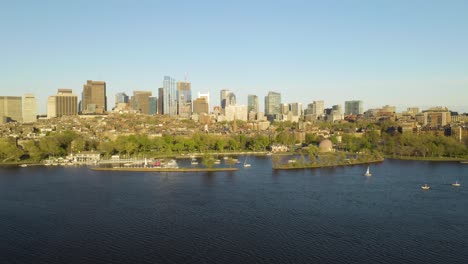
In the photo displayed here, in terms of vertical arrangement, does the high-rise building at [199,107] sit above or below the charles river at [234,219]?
above

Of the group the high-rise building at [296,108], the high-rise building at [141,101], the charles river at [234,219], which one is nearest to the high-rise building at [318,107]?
the high-rise building at [296,108]

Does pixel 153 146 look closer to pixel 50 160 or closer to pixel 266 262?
pixel 50 160

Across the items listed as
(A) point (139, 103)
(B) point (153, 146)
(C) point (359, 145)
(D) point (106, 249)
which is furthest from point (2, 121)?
(D) point (106, 249)

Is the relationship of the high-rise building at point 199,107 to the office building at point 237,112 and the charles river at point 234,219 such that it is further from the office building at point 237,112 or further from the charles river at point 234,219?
the charles river at point 234,219

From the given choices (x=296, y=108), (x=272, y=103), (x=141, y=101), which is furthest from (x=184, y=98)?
(x=296, y=108)

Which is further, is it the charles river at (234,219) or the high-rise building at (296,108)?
the high-rise building at (296,108)

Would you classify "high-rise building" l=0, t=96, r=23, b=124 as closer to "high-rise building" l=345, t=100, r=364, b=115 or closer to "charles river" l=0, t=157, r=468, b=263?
"charles river" l=0, t=157, r=468, b=263

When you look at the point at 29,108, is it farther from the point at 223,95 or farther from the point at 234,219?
the point at 234,219
